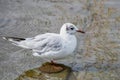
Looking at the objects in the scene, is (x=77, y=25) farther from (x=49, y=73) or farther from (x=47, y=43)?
(x=49, y=73)

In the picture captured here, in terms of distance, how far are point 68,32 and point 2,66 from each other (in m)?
1.08

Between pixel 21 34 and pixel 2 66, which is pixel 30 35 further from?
pixel 2 66

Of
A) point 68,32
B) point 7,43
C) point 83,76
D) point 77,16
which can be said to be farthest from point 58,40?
point 77,16

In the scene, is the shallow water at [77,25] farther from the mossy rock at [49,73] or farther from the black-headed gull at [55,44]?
the black-headed gull at [55,44]

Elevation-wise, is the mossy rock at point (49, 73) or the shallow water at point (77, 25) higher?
the shallow water at point (77, 25)

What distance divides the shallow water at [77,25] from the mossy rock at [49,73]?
0.30 feet

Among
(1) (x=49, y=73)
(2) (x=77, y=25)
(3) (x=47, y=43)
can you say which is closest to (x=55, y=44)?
(3) (x=47, y=43)

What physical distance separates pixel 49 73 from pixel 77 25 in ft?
5.56

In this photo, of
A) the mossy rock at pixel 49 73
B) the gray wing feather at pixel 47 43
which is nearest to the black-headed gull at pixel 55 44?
the gray wing feather at pixel 47 43

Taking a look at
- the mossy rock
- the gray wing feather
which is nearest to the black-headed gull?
the gray wing feather

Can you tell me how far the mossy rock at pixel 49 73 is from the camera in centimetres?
553

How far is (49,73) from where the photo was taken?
566 centimetres

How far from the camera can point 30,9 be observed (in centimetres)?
784

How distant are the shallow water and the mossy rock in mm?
90
